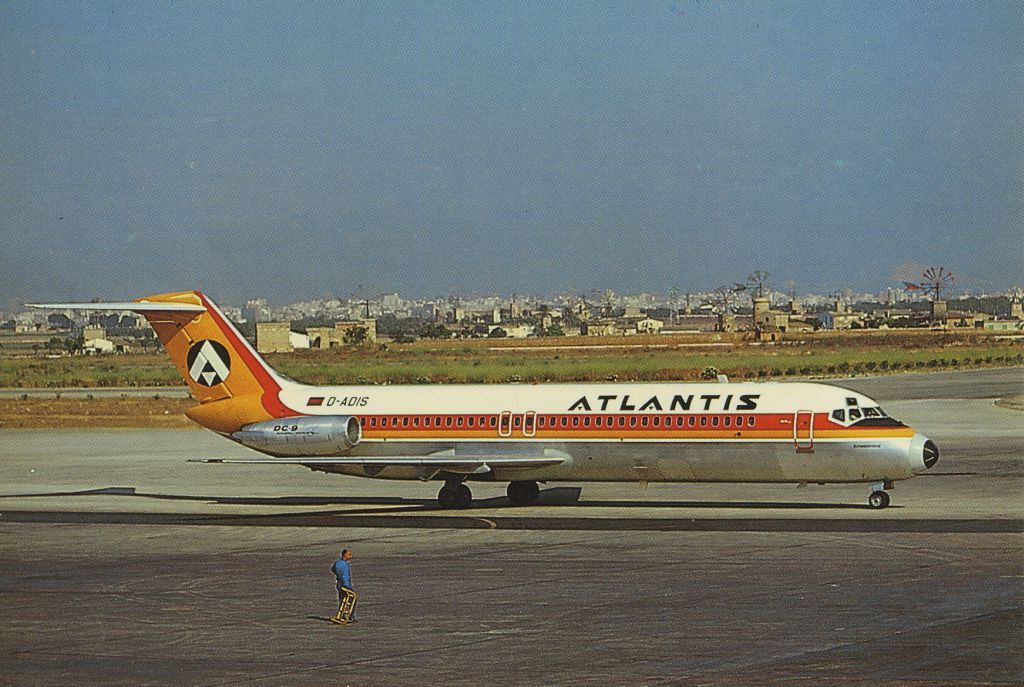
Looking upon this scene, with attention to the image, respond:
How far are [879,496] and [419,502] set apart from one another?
13586 mm

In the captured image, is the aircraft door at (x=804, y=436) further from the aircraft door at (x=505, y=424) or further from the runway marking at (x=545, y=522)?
the aircraft door at (x=505, y=424)

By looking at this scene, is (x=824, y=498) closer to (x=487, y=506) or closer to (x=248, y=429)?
(x=487, y=506)

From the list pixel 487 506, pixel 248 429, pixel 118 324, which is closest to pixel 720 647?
pixel 487 506

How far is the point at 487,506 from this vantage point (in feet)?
137

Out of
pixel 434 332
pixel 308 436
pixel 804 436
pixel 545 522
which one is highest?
pixel 434 332

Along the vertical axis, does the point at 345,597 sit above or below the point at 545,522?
above

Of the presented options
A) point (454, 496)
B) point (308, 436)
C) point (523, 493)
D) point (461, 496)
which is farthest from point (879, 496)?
point (308, 436)

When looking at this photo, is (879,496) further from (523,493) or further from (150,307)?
(150,307)

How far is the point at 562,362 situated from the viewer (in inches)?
3509

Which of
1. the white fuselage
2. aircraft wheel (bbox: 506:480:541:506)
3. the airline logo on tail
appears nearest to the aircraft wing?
the white fuselage

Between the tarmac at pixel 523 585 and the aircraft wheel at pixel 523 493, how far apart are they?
155 cm

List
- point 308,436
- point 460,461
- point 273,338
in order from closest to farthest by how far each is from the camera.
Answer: point 460,461
point 308,436
point 273,338

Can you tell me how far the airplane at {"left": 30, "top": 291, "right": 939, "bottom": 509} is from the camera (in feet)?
123

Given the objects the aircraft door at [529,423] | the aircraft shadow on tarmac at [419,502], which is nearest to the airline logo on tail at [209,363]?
the aircraft shadow on tarmac at [419,502]
